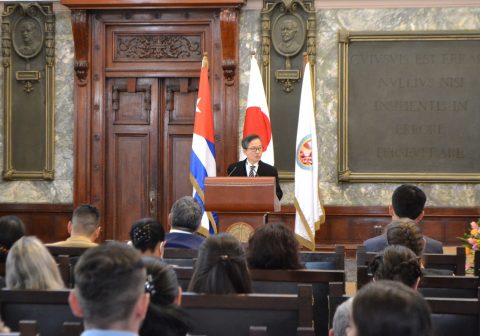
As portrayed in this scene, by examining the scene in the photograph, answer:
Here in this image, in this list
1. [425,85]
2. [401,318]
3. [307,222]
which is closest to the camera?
A: [401,318]

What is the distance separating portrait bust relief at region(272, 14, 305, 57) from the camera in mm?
9945

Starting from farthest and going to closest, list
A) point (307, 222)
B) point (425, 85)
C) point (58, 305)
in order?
1. point (425, 85)
2. point (307, 222)
3. point (58, 305)

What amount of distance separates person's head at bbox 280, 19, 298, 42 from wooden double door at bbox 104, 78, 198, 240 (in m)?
1.15

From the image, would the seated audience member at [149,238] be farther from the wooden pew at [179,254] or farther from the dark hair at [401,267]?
the dark hair at [401,267]

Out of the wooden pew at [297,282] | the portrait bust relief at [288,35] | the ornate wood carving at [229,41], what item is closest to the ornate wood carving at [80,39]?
the ornate wood carving at [229,41]

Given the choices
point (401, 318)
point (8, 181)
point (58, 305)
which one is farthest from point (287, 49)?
point (401, 318)

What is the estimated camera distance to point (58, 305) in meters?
3.59

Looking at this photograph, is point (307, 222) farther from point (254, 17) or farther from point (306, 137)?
point (254, 17)

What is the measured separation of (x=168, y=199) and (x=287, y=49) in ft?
7.28

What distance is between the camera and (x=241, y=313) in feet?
11.9

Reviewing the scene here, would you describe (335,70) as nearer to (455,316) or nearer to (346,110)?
(346,110)

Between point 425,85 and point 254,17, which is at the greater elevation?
point 254,17

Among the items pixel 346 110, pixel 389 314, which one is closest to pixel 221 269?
pixel 389 314

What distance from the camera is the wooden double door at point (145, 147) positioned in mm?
10344
